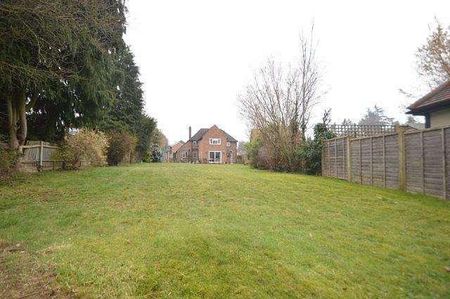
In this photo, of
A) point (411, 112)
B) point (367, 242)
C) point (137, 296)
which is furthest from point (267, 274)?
point (411, 112)

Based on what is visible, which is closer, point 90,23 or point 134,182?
point 90,23

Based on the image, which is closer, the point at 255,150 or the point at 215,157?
the point at 255,150

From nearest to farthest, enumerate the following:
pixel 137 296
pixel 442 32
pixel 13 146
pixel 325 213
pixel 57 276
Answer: pixel 137 296, pixel 57 276, pixel 325 213, pixel 13 146, pixel 442 32

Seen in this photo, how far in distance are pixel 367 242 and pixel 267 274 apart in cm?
266

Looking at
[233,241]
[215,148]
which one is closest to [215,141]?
[215,148]

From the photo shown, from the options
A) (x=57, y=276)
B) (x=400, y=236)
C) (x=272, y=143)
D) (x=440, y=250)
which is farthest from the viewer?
(x=272, y=143)

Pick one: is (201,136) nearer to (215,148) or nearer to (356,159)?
(215,148)

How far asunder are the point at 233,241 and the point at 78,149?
15.2 m

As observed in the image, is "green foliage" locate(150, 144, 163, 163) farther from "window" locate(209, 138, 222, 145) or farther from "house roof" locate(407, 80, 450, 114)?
"house roof" locate(407, 80, 450, 114)

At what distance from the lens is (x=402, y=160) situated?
38.2ft

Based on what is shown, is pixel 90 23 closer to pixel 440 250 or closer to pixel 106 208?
pixel 106 208

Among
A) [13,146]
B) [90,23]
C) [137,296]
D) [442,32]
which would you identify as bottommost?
[137,296]

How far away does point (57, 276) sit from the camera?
15.3ft

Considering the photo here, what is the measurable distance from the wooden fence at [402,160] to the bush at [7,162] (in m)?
14.4
